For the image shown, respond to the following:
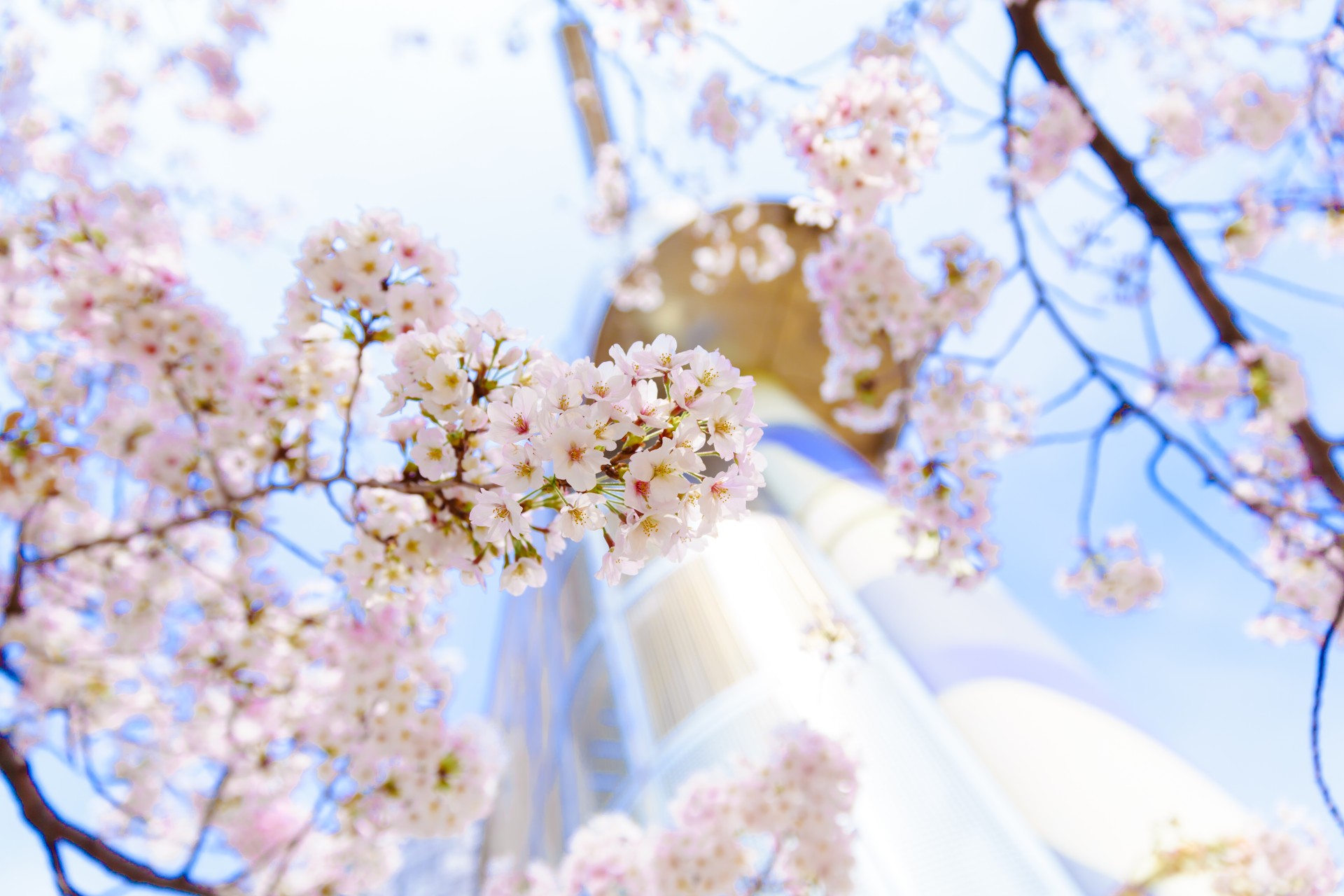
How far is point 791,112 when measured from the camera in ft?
8.05

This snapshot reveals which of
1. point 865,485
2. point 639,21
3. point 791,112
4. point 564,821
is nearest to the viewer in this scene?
point 791,112

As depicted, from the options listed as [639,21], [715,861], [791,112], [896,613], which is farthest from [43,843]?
[896,613]

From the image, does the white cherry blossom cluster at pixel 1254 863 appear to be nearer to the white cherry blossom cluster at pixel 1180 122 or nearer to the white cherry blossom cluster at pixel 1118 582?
the white cherry blossom cluster at pixel 1118 582

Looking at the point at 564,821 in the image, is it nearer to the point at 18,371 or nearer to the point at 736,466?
the point at 18,371

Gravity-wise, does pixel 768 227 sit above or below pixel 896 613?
above

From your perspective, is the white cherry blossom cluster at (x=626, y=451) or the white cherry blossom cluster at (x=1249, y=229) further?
the white cherry blossom cluster at (x=1249, y=229)

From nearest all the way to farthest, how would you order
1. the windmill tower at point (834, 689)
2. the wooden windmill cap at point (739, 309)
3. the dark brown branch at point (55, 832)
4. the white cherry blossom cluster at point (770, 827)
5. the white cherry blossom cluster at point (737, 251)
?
the dark brown branch at point (55, 832)
the white cherry blossom cluster at point (770, 827)
the windmill tower at point (834, 689)
the white cherry blossom cluster at point (737, 251)
the wooden windmill cap at point (739, 309)

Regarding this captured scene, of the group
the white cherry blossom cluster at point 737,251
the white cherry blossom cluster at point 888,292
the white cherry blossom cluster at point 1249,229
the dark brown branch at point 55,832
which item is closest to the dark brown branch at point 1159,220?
the white cherry blossom cluster at point 888,292

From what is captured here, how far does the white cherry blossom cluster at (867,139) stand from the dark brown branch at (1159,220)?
669 mm

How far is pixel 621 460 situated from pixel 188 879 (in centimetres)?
163

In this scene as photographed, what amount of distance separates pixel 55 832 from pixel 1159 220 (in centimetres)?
411

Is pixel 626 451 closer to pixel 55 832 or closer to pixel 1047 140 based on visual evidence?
pixel 55 832

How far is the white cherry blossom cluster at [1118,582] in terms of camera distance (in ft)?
12.2

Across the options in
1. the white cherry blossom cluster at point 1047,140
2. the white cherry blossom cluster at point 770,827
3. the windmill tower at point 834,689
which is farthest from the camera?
the windmill tower at point 834,689
